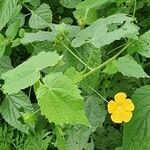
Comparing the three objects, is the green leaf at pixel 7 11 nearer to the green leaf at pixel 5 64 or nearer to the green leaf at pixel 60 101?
the green leaf at pixel 5 64

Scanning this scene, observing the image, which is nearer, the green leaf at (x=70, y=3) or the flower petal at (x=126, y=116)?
the flower petal at (x=126, y=116)

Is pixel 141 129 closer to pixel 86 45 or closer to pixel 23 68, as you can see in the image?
pixel 86 45

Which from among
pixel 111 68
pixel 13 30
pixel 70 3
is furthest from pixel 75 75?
pixel 70 3

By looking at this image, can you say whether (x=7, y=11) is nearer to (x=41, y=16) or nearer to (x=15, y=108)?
(x=41, y=16)

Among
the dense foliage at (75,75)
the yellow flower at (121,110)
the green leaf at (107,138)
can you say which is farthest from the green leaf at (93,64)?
the green leaf at (107,138)

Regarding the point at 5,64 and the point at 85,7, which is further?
the point at 5,64

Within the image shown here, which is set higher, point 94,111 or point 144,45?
point 144,45

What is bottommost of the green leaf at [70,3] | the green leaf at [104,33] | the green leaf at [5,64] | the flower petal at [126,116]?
the green leaf at [5,64]
